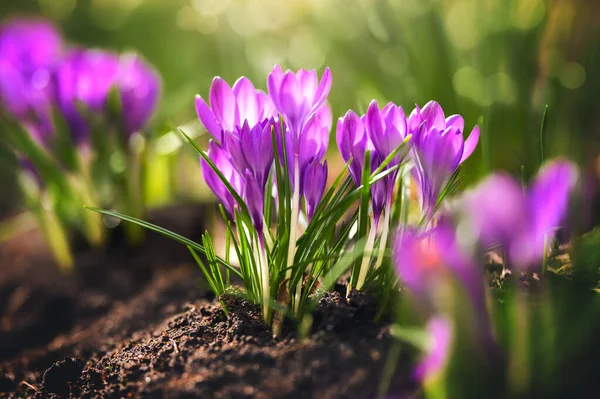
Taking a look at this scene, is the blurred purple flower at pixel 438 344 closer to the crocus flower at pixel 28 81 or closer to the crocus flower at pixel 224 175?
the crocus flower at pixel 224 175

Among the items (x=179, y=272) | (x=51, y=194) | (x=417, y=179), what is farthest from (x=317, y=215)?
(x=51, y=194)

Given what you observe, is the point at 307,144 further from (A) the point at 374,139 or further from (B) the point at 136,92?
(B) the point at 136,92

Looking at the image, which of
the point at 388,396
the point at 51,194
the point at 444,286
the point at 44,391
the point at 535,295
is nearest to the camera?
the point at 444,286

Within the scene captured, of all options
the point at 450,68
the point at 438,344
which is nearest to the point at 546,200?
the point at 438,344

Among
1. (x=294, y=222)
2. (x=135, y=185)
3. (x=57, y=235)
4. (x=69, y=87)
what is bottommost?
(x=57, y=235)

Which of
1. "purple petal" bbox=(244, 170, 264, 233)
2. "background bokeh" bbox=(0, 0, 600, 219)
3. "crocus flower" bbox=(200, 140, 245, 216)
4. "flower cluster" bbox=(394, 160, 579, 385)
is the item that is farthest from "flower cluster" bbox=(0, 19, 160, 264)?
"flower cluster" bbox=(394, 160, 579, 385)

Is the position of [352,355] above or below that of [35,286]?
above

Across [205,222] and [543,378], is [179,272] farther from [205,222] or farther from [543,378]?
[543,378]

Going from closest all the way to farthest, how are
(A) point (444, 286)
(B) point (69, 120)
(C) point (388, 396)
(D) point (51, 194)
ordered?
(A) point (444, 286), (C) point (388, 396), (B) point (69, 120), (D) point (51, 194)
